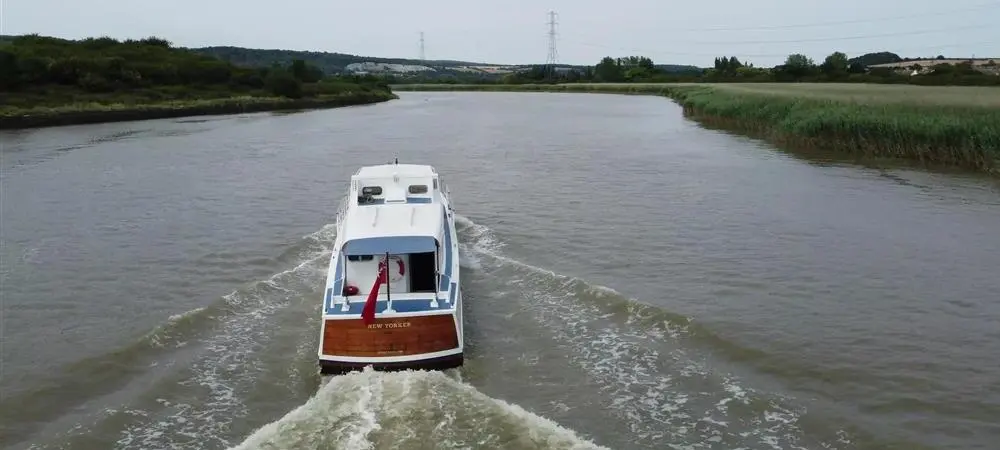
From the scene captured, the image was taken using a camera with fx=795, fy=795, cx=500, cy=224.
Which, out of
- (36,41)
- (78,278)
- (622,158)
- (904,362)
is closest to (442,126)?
(622,158)

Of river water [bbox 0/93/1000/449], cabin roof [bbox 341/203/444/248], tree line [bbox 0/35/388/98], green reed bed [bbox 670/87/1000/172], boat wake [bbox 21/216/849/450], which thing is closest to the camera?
boat wake [bbox 21/216/849/450]

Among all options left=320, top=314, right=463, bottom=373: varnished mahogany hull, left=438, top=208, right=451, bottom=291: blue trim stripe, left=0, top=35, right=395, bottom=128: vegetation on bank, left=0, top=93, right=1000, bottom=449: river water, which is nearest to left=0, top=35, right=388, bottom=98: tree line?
left=0, top=35, right=395, bottom=128: vegetation on bank

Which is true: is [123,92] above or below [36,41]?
below

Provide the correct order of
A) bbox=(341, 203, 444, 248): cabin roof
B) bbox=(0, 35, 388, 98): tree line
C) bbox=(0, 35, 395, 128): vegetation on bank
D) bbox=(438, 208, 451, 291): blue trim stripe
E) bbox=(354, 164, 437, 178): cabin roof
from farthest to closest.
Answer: bbox=(0, 35, 388, 98): tree line
bbox=(0, 35, 395, 128): vegetation on bank
bbox=(354, 164, 437, 178): cabin roof
bbox=(341, 203, 444, 248): cabin roof
bbox=(438, 208, 451, 291): blue trim stripe

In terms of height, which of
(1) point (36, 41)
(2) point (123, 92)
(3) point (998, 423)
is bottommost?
(3) point (998, 423)

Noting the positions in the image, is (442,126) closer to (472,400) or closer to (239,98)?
(239,98)

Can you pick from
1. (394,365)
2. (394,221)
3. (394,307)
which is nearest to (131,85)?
(394,221)

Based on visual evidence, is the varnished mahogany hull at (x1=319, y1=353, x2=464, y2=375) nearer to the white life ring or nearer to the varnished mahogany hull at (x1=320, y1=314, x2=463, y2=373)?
the varnished mahogany hull at (x1=320, y1=314, x2=463, y2=373)
